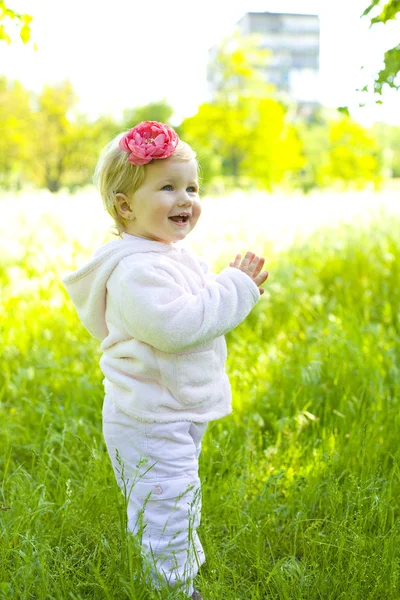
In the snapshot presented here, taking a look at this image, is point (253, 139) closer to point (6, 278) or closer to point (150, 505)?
point (6, 278)

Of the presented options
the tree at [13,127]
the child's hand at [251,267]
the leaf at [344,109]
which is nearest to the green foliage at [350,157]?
the tree at [13,127]

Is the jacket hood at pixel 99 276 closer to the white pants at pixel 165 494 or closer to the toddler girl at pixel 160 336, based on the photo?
the toddler girl at pixel 160 336

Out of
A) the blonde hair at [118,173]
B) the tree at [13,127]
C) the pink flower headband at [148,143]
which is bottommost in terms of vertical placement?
the tree at [13,127]

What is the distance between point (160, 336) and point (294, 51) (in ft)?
456

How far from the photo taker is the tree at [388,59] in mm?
3072

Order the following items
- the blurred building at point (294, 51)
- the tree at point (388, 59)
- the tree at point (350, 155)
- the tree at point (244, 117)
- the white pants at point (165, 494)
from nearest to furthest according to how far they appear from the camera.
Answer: the white pants at point (165, 494) < the tree at point (388, 59) < the tree at point (244, 117) < the tree at point (350, 155) < the blurred building at point (294, 51)

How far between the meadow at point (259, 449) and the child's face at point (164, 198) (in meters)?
0.75

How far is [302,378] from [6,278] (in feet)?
13.1

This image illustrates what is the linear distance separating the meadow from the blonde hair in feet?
2.60

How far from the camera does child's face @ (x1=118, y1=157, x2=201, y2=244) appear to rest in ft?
7.41

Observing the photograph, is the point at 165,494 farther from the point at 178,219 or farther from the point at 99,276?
the point at 178,219

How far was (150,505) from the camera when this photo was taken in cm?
225

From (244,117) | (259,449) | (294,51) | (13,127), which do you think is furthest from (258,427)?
(294,51)

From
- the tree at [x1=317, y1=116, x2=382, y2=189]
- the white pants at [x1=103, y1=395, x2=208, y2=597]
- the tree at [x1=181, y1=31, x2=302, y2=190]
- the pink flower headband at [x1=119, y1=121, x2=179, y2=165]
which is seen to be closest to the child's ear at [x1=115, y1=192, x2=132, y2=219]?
the pink flower headband at [x1=119, y1=121, x2=179, y2=165]
